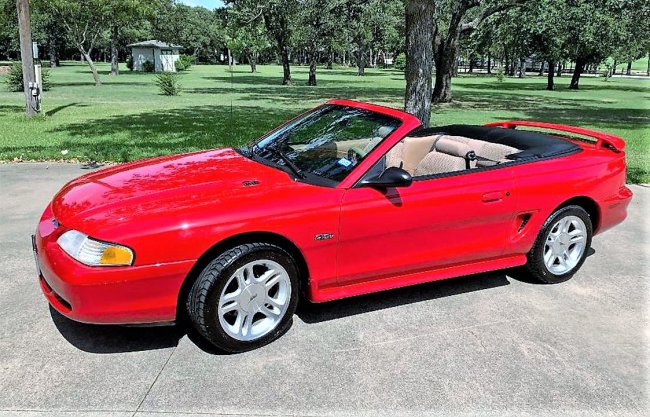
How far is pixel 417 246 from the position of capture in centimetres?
380

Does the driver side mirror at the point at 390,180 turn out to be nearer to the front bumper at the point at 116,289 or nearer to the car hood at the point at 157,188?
the car hood at the point at 157,188

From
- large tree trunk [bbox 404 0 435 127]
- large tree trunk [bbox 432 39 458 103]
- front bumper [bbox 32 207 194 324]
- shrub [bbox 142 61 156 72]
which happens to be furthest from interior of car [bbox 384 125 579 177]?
shrub [bbox 142 61 156 72]

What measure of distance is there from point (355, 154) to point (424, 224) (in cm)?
66

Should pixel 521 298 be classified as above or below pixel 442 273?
below

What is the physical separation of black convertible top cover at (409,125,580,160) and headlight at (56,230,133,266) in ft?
7.49

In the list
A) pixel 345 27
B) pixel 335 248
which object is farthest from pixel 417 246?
pixel 345 27

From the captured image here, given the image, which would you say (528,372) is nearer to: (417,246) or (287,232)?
(417,246)

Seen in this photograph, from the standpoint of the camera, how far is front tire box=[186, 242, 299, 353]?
10.4 ft

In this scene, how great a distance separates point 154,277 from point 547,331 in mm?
2554

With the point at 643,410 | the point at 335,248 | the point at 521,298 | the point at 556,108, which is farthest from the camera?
the point at 556,108

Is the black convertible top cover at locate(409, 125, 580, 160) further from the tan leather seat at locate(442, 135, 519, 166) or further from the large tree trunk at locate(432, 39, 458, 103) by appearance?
the large tree trunk at locate(432, 39, 458, 103)

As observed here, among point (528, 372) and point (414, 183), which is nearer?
point (528, 372)

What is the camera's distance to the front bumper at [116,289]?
3.01 meters

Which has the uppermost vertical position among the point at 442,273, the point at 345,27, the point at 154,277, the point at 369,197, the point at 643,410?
the point at 345,27
